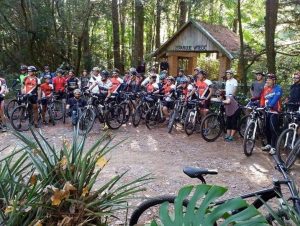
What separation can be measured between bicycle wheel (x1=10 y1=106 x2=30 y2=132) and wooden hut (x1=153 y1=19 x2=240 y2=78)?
31.0ft

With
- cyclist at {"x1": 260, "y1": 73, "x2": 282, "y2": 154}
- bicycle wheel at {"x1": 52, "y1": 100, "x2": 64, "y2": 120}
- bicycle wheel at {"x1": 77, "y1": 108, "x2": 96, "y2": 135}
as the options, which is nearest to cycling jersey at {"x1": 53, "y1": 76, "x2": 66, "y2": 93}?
bicycle wheel at {"x1": 52, "y1": 100, "x2": 64, "y2": 120}

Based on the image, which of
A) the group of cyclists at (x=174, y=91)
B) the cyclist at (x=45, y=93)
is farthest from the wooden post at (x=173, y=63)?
the cyclist at (x=45, y=93)

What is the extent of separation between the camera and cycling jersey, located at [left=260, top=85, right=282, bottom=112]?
8.25 meters

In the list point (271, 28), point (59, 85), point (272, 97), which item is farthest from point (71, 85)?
point (272, 97)

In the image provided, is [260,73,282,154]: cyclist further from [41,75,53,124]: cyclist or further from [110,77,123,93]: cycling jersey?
[41,75,53,124]: cyclist

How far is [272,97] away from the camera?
8.29 m

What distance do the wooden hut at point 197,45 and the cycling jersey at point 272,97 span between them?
783 cm

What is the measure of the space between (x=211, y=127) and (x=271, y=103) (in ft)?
6.08

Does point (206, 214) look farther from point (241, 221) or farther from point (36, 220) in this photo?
point (36, 220)

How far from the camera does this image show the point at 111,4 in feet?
65.9

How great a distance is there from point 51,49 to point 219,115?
44.0 feet

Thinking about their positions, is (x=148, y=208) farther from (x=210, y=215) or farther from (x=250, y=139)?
(x=250, y=139)

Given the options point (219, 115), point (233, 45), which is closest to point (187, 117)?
point (219, 115)

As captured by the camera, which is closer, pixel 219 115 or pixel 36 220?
pixel 36 220
